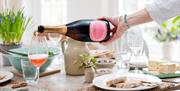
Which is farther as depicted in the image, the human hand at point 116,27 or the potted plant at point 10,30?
the potted plant at point 10,30

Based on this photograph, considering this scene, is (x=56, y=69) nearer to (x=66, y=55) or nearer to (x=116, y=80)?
(x=66, y=55)

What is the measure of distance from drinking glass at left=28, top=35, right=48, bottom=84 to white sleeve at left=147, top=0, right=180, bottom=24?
0.52m

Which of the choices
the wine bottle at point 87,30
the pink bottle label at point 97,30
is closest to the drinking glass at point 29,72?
the wine bottle at point 87,30

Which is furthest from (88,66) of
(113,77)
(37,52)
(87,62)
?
(37,52)

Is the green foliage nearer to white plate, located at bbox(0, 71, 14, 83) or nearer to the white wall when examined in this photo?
white plate, located at bbox(0, 71, 14, 83)

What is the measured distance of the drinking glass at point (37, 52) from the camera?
152 cm

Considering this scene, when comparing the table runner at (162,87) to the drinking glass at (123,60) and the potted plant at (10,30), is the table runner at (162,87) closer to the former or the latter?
the drinking glass at (123,60)

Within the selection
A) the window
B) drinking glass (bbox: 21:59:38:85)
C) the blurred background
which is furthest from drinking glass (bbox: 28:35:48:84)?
the window

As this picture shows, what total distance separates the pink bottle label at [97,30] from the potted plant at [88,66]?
0.32 ft

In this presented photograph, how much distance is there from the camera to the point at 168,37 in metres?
3.82

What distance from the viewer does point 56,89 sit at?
56.4 inches

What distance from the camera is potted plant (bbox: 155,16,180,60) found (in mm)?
3768

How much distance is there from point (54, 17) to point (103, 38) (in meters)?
2.13

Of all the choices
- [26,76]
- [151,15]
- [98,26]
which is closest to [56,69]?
[26,76]
